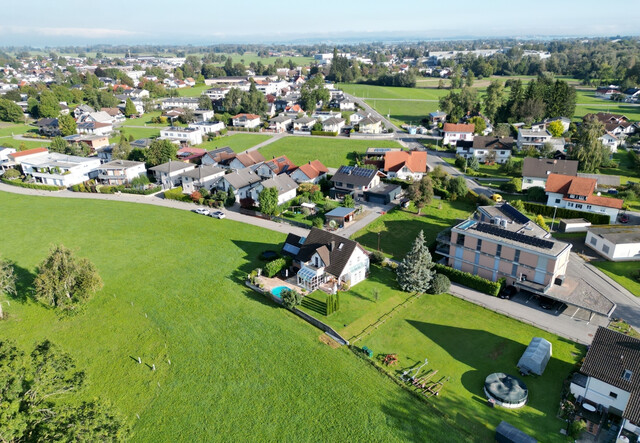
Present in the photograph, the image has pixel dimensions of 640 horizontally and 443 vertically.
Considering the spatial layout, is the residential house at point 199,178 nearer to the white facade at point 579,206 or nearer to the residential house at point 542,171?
the residential house at point 542,171

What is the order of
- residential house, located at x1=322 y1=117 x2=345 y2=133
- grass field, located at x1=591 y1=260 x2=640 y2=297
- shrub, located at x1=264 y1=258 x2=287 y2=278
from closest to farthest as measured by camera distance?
1. grass field, located at x1=591 y1=260 x2=640 y2=297
2. shrub, located at x1=264 y1=258 x2=287 y2=278
3. residential house, located at x1=322 y1=117 x2=345 y2=133

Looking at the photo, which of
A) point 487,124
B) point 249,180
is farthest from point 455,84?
point 249,180

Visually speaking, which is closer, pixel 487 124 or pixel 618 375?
pixel 618 375

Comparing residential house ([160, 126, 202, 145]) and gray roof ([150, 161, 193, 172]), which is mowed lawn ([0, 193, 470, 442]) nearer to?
gray roof ([150, 161, 193, 172])

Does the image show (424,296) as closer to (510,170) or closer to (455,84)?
(510,170)

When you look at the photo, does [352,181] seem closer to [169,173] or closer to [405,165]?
[405,165]

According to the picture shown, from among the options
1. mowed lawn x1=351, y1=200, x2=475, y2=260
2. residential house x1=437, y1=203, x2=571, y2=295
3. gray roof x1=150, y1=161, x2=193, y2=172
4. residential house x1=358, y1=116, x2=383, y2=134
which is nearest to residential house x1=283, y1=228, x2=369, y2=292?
mowed lawn x1=351, y1=200, x2=475, y2=260

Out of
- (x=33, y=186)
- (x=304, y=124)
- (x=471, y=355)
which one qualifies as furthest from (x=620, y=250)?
(x=33, y=186)
